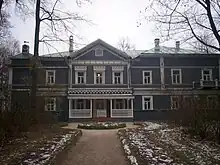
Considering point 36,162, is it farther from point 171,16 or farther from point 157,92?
point 157,92

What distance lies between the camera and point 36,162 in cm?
657

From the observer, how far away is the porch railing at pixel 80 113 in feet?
85.3

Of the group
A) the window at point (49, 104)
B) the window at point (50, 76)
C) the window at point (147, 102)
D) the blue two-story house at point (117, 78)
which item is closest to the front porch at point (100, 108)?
the blue two-story house at point (117, 78)

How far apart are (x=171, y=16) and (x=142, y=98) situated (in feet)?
55.2

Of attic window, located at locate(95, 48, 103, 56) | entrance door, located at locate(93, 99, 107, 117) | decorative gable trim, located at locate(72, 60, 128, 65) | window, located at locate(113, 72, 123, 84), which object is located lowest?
entrance door, located at locate(93, 99, 107, 117)

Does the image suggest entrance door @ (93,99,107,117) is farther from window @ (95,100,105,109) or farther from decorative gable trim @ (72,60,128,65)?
decorative gable trim @ (72,60,128,65)

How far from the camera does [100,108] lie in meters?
27.8

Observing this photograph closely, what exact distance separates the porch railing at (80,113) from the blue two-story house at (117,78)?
0.11m

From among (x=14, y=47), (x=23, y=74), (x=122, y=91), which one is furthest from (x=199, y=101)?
(x=14, y=47)

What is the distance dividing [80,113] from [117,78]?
5.68 metres

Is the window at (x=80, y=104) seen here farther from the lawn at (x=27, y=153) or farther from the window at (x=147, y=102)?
the lawn at (x=27, y=153)

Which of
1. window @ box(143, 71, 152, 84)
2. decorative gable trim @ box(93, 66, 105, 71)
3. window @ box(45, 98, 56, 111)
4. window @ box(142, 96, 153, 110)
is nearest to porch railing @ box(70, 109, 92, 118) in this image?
window @ box(45, 98, 56, 111)

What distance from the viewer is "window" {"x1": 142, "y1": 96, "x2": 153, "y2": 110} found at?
89.9 ft

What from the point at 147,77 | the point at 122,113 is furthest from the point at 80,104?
the point at 147,77
